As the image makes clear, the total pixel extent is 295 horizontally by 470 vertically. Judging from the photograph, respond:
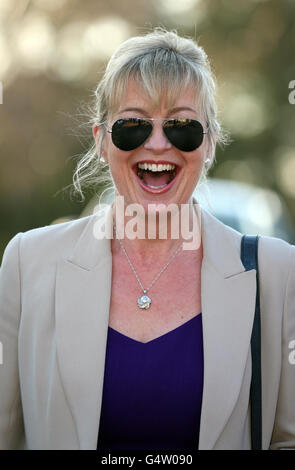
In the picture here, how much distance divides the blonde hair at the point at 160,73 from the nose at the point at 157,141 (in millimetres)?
119

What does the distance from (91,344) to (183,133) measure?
0.98 m

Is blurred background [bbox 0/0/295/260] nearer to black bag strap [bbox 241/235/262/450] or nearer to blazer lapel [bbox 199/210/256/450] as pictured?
blazer lapel [bbox 199/210/256/450]

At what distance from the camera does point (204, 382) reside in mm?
3006

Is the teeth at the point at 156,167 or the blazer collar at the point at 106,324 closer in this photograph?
the blazer collar at the point at 106,324

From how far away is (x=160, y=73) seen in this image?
327 cm

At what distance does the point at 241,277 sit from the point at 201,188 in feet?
2.66

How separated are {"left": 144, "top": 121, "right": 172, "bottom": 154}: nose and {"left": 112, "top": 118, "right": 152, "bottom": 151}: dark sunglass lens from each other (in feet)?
0.07

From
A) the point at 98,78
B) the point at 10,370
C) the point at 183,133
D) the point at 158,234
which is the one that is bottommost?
the point at 10,370

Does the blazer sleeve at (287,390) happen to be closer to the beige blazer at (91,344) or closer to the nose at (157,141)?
the beige blazer at (91,344)

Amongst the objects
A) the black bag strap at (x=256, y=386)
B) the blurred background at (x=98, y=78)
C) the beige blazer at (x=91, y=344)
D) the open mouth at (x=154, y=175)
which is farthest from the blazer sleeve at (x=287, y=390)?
the blurred background at (x=98, y=78)

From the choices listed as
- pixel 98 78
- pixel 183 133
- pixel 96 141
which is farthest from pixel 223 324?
pixel 98 78

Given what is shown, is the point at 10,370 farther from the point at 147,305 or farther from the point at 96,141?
the point at 96,141

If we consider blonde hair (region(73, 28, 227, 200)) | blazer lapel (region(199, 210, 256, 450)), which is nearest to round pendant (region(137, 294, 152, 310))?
blazer lapel (region(199, 210, 256, 450))

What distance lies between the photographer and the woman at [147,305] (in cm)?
301
